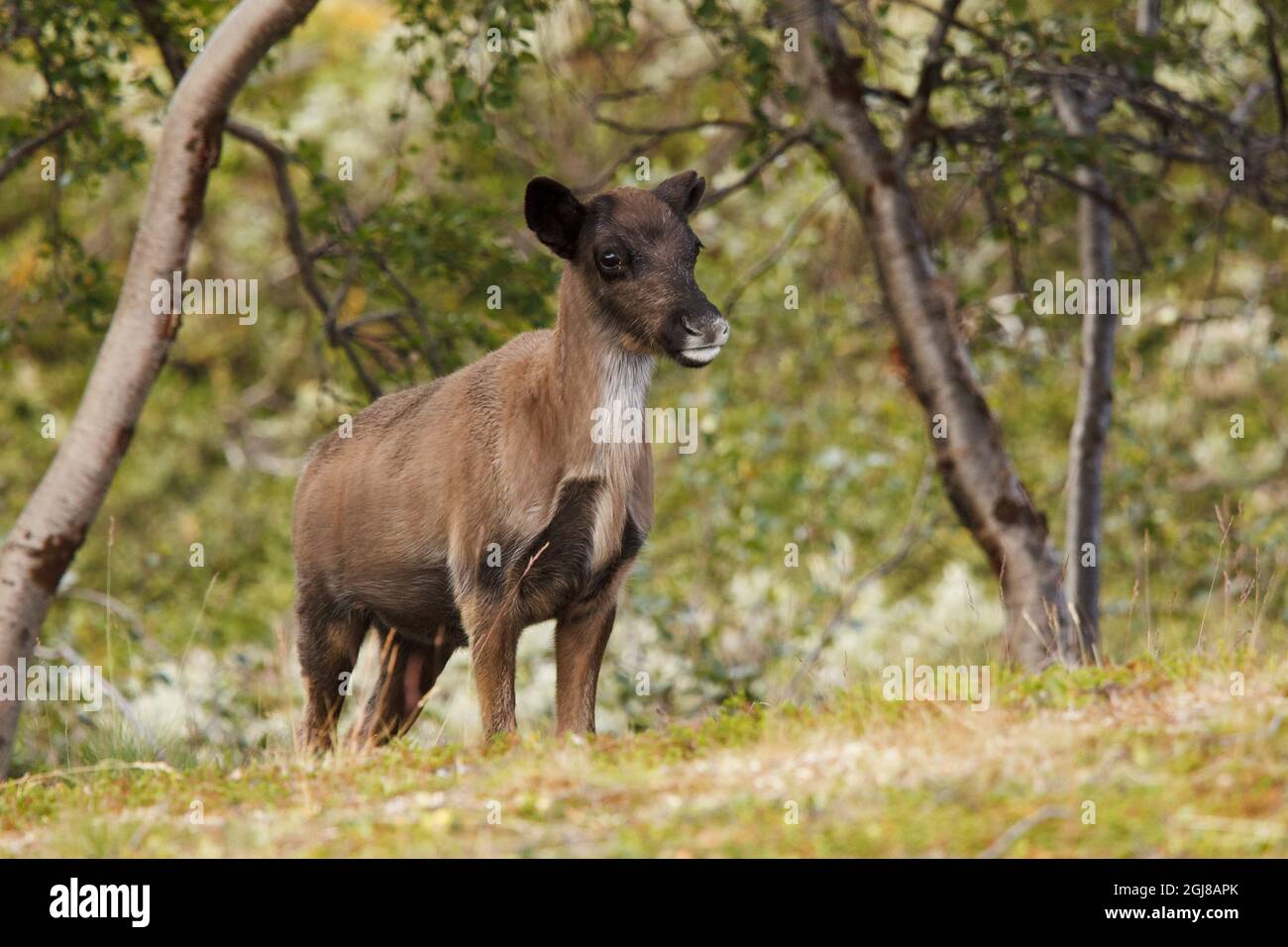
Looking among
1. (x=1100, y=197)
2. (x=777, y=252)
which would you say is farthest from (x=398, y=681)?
(x=1100, y=197)

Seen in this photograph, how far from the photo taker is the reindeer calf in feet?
25.0

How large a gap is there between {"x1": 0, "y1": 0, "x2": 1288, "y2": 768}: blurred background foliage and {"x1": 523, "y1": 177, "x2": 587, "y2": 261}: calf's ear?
1.91 meters

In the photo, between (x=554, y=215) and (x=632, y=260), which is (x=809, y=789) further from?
(x=554, y=215)

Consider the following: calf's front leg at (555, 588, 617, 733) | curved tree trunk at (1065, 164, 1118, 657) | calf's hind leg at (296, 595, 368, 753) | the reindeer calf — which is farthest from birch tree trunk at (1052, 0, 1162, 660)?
calf's hind leg at (296, 595, 368, 753)

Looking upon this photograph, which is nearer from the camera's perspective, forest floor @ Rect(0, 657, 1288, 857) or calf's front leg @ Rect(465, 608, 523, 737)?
forest floor @ Rect(0, 657, 1288, 857)

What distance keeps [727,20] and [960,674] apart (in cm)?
525

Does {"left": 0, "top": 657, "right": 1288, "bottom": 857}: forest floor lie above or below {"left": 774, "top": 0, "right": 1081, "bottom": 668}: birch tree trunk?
below

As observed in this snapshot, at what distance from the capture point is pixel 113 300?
11.9m

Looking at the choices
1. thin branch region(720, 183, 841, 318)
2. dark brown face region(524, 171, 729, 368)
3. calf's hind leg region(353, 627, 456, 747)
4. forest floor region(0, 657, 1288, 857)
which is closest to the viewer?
forest floor region(0, 657, 1288, 857)

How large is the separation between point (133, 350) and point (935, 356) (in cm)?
536

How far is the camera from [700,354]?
7.44 meters

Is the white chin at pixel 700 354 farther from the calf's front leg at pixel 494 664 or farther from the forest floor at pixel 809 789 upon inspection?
the forest floor at pixel 809 789

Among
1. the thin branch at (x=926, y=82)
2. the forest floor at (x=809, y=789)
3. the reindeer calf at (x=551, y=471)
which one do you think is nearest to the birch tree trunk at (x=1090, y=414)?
the thin branch at (x=926, y=82)

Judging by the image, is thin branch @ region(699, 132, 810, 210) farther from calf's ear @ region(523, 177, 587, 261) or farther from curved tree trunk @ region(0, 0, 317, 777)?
curved tree trunk @ region(0, 0, 317, 777)
